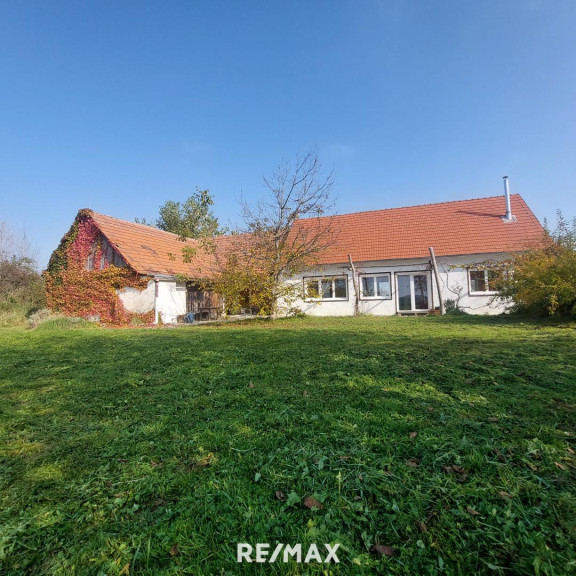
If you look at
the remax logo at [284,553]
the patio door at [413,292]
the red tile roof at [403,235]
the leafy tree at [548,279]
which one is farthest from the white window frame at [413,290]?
the remax logo at [284,553]

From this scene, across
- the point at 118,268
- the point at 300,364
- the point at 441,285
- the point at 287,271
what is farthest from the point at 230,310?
the point at 441,285

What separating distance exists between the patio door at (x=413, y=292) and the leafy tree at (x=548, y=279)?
4759 millimetres

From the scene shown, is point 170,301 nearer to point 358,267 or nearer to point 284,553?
point 358,267

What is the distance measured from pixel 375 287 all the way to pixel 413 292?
199 cm

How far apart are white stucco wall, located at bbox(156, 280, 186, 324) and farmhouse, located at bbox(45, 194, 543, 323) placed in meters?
0.06

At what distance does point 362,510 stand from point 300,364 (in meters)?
3.33

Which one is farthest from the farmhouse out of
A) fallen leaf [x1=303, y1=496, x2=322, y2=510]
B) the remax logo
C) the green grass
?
the remax logo

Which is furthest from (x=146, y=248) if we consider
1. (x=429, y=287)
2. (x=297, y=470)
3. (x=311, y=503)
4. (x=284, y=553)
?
(x=284, y=553)

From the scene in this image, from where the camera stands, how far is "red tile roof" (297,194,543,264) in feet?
55.7

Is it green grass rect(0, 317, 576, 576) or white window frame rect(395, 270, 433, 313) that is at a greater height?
white window frame rect(395, 270, 433, 313)

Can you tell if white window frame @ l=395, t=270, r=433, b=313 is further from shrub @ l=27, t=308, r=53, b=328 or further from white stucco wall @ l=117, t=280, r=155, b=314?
shrub @ l=27, t=308, r=53, b=328

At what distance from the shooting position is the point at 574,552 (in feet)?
4.69

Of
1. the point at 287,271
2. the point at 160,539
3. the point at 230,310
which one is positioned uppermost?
the point at 287,271

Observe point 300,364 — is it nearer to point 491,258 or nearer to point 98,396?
point 98,396
